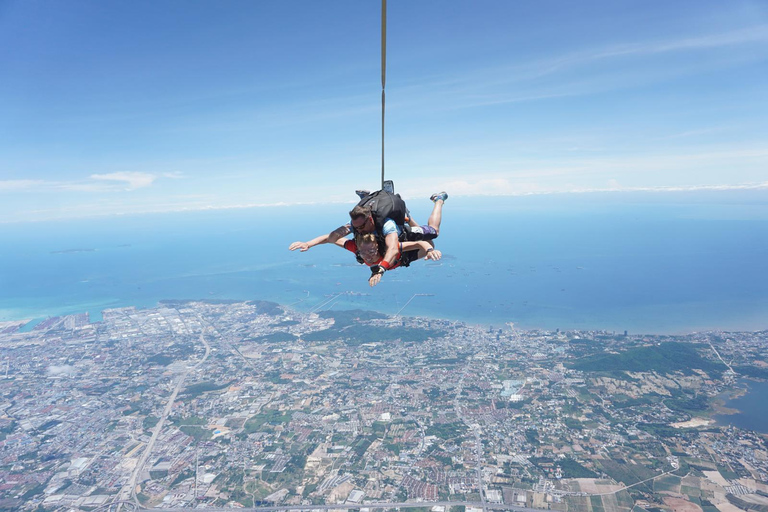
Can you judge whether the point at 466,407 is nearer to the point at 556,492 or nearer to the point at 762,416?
the point at 556,492

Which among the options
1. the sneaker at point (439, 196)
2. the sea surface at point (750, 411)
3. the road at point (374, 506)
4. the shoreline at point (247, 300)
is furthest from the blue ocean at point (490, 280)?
the sneaker at point (439, 196)

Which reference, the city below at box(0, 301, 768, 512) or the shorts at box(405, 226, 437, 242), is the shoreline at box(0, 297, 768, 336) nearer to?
the city below at box(0, 301, 768, 512)

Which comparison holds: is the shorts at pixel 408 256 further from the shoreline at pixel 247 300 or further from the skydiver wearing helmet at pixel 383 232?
the shoreline at pixel 247 300

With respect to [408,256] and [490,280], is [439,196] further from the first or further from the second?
[490,280]

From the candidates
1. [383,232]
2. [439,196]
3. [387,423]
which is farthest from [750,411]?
[383,232]

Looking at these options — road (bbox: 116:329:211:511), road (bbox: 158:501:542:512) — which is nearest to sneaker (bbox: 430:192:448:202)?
road (bbox: 158:501:542:512)

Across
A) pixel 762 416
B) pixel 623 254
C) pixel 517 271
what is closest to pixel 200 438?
pixel 762 416

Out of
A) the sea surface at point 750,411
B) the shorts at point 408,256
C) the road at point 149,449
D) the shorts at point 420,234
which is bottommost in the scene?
the road at point 149,449
